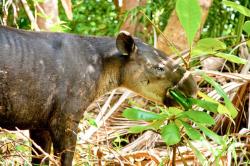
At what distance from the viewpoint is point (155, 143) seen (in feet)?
20.6

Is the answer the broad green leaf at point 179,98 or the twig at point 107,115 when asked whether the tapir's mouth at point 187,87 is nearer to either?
the broad green leaf at point 179,98

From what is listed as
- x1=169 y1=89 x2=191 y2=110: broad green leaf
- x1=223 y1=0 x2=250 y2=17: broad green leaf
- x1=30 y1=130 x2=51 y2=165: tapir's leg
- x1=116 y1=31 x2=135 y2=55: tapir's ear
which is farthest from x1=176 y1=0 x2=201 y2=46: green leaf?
x1=30 y1=130 x2=51 y2=165: tapir's leg

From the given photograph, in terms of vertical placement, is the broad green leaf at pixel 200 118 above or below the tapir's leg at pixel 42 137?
above

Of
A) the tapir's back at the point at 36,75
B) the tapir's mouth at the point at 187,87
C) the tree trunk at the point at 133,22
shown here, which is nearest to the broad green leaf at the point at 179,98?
the tapir's mouth at the point at 187,87

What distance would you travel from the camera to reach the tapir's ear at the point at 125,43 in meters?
4.45

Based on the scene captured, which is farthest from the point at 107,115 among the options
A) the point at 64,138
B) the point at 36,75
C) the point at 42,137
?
the point at 36,75

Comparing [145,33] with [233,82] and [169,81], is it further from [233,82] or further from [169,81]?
[169,81]

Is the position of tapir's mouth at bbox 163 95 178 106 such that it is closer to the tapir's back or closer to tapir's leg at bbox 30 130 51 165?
the tapir's back

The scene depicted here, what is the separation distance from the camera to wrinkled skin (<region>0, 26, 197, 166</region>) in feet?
13.7

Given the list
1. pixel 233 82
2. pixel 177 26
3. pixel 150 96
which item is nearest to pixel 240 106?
pixel 233 82

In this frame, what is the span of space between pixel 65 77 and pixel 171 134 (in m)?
1.13

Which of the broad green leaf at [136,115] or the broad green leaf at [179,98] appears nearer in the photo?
the broad green leaf at [136,115]

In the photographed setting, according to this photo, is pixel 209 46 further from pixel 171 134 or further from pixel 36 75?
pixel 36 75

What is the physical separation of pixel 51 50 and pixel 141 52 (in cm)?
70
